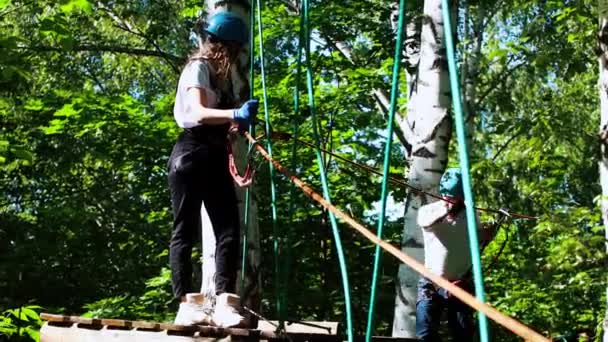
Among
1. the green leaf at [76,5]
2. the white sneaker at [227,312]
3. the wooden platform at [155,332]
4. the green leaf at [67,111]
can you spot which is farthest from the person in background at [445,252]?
the green leaf at [67,111]

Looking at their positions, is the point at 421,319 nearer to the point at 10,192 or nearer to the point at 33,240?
the point at 33,240

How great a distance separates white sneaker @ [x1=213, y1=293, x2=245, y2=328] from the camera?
3.27 metres

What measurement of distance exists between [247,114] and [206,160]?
0.34m

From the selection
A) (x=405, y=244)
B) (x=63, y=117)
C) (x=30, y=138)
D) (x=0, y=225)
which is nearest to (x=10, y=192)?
(x=0, y=225)

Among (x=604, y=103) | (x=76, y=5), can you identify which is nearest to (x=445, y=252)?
(x=76, y=5)

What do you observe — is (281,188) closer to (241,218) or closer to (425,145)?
(425,145)

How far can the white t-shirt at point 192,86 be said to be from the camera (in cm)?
357

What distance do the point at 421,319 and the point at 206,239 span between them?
1.08m

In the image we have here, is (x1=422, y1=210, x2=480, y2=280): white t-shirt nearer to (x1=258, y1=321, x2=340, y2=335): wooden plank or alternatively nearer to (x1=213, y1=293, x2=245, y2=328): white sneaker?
(x1=258, y1=321, x2=340, y2=335): wooden plank

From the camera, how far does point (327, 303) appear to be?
8.52 m

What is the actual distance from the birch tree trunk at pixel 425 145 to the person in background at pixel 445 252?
1.34 meters

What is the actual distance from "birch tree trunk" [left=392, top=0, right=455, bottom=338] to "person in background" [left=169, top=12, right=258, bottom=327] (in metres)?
2.08

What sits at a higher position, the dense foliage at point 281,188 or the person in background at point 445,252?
the dense foliage at point 281,188

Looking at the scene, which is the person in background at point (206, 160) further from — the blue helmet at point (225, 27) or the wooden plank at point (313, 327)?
the wooden plank at point (313, 327)
